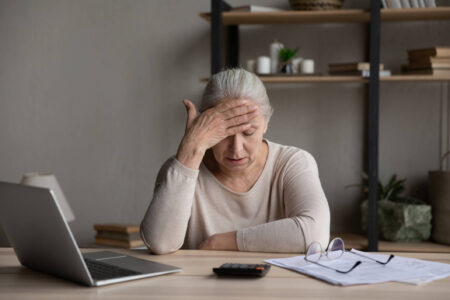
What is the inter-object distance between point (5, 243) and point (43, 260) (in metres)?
1.41

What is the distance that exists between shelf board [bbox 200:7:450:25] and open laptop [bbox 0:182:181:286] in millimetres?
1811

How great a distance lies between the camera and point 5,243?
2434mm

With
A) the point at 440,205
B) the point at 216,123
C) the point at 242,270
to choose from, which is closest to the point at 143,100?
the point at 216,123

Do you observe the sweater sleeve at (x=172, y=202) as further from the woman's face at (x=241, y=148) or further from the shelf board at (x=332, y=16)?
the shelf board at (x=332, y=16)

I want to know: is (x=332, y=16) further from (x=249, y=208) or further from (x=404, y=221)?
(x=249, y=208)

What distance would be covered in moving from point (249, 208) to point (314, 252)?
1.91 ft

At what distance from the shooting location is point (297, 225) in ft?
5.16

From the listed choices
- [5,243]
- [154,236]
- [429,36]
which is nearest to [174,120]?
[5,243]

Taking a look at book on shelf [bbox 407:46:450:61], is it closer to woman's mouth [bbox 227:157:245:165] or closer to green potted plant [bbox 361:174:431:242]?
green potted plant [bbox 361:174:431:242]

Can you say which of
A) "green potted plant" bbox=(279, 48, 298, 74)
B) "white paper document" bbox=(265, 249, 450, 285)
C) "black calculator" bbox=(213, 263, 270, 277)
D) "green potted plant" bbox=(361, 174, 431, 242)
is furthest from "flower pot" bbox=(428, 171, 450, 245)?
"black calculator" bbox=(213, 263, 270, 277)

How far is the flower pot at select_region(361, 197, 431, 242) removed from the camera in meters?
2.70

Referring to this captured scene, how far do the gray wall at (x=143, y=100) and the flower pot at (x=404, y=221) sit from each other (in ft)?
1.08

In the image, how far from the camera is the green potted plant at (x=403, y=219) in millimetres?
2699

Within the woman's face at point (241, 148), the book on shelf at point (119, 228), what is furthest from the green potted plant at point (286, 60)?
the book on shelf at point (119, 228)
